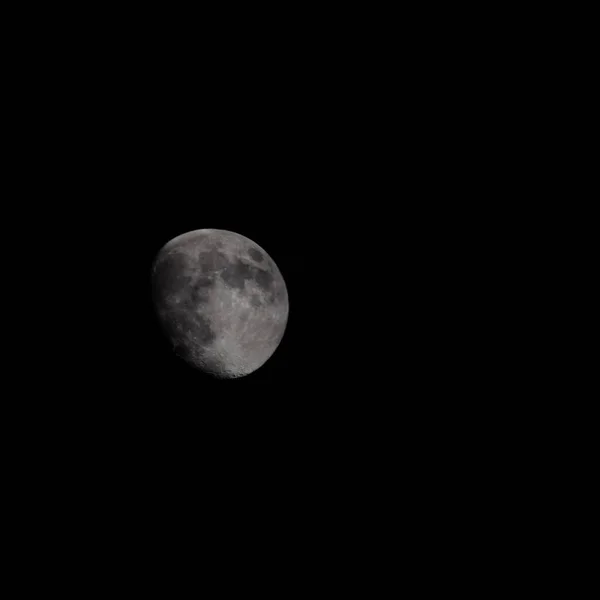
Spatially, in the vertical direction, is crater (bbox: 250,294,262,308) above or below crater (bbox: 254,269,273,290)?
below

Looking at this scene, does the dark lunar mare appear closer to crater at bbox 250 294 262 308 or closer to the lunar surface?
the lunar surface

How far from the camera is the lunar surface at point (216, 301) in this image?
2.44m

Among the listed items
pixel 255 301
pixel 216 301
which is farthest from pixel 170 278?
pixel 255 301

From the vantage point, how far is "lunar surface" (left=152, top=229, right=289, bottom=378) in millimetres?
2439

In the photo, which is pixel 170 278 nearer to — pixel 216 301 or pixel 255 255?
pixel 216 301

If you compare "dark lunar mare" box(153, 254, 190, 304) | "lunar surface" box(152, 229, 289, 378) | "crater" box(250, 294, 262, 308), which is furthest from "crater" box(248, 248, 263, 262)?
"dark lunar mare" box(153, 254, 190, 304)

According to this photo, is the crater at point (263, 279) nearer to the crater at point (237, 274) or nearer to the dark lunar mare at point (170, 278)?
the crater at point (237, 274)

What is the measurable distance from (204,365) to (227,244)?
0.72 m

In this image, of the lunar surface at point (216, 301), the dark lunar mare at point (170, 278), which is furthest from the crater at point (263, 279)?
the dark lunar mare at point (170, 278)

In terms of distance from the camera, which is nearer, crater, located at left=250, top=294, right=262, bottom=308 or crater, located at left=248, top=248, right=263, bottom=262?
crater, located at left=250, top=294, right=262, bottom=308

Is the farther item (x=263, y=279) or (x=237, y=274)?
(x=263, y=279)

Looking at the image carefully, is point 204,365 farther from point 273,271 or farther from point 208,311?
point 273,271

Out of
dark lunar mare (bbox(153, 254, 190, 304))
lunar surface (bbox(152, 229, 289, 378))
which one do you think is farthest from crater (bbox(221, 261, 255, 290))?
dark lunar mare (bbox(153, 254, 190, 304))

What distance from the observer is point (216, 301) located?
2.42 metres
